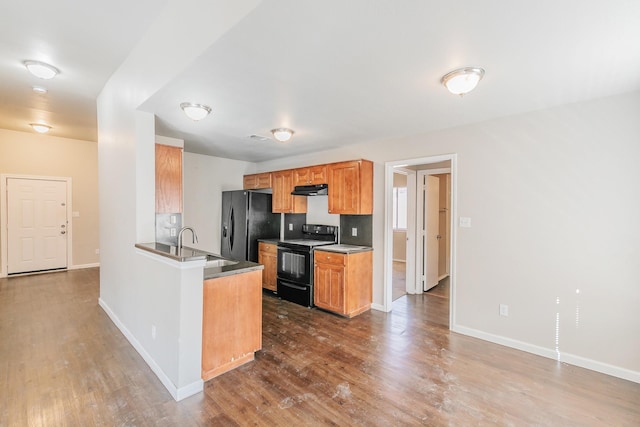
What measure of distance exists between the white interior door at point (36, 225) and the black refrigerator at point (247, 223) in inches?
146

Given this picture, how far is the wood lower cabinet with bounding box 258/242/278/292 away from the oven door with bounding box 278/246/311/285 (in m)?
0.20

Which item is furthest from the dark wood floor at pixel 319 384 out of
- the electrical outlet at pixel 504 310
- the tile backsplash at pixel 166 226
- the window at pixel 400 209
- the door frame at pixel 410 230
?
the window at pixel 400 209

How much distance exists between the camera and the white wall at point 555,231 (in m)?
2.51

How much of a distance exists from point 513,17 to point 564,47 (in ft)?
1.90

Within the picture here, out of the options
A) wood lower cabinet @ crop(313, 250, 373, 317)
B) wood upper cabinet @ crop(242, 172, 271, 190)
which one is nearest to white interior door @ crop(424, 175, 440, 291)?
wood lower cabinet @ crop(313, 250, 373, 317)

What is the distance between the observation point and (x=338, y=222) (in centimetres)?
472

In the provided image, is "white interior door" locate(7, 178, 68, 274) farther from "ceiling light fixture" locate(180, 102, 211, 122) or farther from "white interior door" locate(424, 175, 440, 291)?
"white interior door" locate(424, 175, 440, 291)

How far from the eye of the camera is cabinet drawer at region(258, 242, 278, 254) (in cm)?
480

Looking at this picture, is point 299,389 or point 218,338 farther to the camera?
point 218,338

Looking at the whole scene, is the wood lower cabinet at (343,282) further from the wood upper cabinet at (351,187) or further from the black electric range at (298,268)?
the wood upper cabinet at (351,187)

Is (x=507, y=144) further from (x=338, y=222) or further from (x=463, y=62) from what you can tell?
(x=338, y=222)

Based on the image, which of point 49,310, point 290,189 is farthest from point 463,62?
point 49,310

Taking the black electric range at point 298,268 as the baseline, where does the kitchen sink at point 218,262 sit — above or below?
above

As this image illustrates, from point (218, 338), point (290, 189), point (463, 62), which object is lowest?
point (218, 338)
